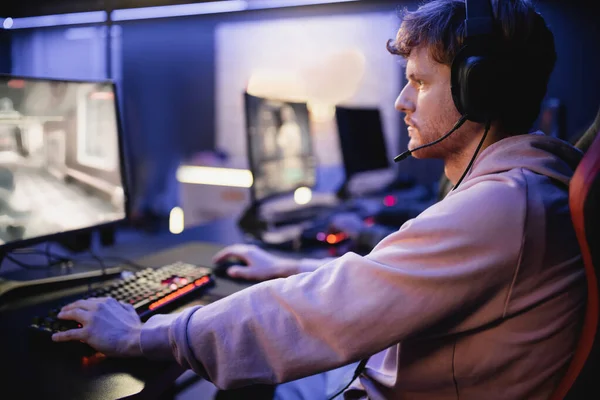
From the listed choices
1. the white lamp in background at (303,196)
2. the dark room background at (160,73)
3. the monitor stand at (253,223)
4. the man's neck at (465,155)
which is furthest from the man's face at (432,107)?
the dark room background at (160,73)

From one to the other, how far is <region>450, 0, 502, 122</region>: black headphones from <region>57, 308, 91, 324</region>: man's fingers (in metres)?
0.68

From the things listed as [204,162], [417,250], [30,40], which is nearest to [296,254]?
[417,250]

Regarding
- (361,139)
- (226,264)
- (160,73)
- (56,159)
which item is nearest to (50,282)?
(56,159)

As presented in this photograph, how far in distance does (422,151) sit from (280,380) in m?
0.46

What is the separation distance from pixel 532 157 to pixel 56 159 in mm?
939

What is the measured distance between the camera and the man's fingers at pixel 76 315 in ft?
2.43

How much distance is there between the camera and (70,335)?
0.73m

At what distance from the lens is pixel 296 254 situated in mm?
1415

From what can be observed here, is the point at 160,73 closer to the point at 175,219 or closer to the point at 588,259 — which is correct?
the point at 175,219

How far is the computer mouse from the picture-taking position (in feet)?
3.81

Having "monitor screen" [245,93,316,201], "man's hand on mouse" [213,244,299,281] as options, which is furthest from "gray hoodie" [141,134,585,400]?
"monitor screen" [245,93,316,201]

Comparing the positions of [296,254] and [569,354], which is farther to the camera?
[296,254]

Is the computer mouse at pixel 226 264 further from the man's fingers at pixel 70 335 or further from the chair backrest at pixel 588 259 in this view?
the chair backrest at pixel 588 259

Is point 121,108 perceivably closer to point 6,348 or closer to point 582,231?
point 6,348
